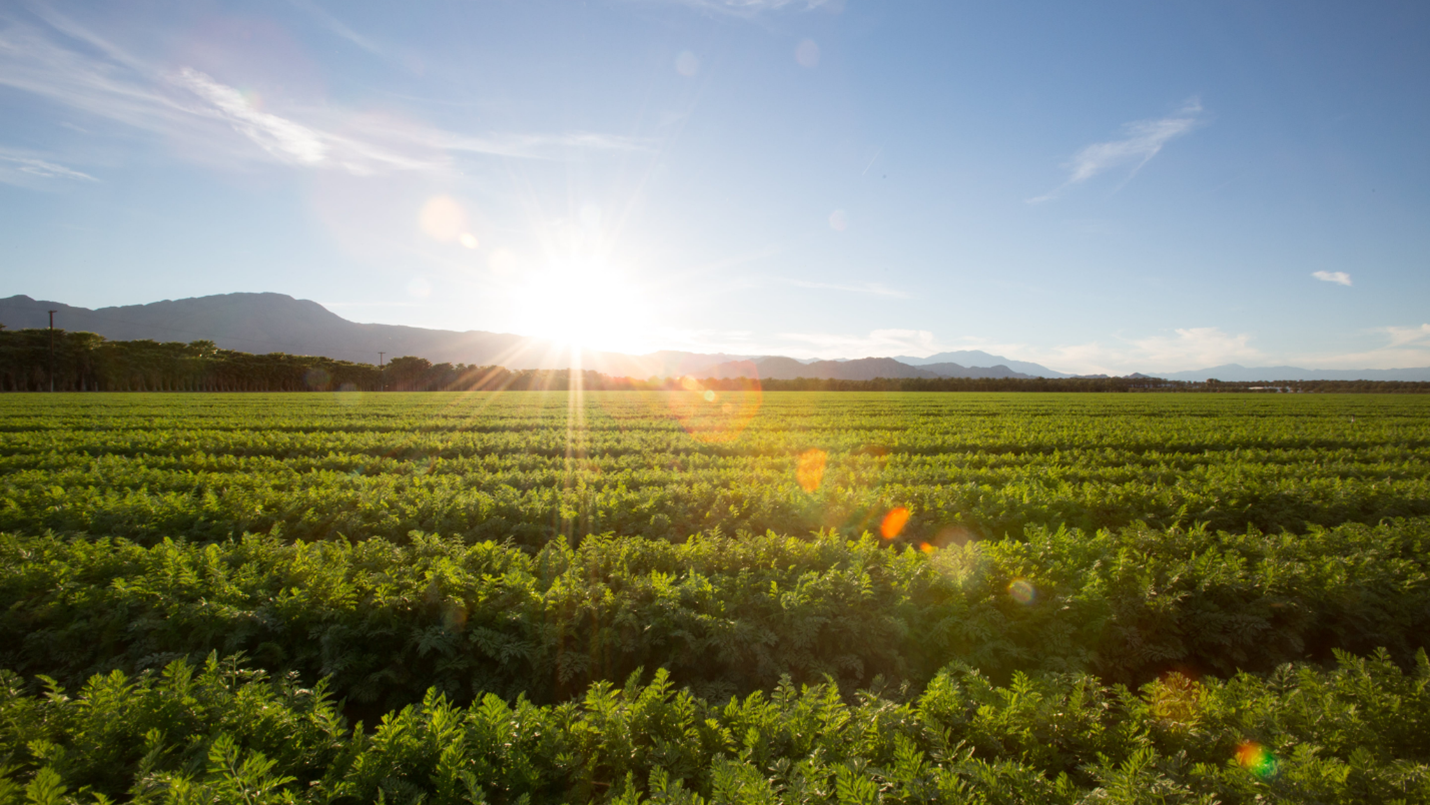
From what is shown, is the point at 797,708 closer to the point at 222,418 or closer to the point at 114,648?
the point at 114,648

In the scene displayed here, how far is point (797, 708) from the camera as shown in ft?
11.6

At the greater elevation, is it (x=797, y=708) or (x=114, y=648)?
(x=797, y=708)

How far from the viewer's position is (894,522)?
30.1ft

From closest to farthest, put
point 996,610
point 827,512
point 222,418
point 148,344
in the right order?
point 996,610, point 827,512, point 222,418, point 148,344

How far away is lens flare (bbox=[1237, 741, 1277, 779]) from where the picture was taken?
9.93ft

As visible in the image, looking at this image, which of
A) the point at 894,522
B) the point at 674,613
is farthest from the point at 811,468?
the point at 674,613

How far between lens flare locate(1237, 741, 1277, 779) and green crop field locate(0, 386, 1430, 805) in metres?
0.02

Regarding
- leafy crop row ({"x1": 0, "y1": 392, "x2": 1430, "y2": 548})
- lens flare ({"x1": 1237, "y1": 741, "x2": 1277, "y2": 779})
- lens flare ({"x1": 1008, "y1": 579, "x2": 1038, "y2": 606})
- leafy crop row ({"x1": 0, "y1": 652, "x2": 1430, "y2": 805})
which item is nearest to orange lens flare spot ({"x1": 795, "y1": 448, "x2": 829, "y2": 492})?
leafy crop row ({"x1": 0, "y1": 392, "x2": 1430, "y2": 548})

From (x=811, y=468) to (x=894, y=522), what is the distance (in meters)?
4.25

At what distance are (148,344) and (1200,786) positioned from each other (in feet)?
429

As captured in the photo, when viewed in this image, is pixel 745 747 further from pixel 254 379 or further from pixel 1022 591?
pixel 254 379

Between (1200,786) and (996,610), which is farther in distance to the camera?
(996,610)

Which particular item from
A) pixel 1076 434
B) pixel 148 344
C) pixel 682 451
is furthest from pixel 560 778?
pixel 148 344

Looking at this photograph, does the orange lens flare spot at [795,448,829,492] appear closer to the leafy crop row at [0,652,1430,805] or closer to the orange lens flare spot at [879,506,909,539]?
the orange lens flare spot at [879,506,909,539]
